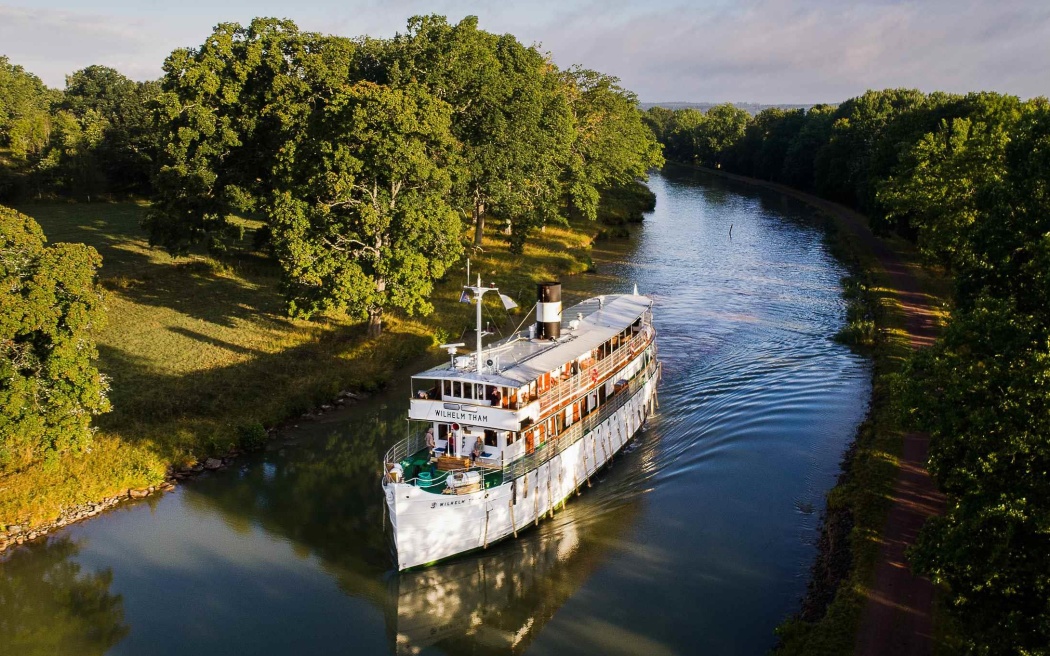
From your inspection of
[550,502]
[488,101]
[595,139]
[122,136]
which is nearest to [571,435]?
[550,502]

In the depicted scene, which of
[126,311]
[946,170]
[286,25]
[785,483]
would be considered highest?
A: [286,25]

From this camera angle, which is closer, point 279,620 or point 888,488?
point 279,620

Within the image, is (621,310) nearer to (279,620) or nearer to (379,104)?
(379,104)

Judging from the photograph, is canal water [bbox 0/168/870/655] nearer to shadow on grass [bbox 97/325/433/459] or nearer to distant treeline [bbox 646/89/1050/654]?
shadow on grass [bbox 97/325/433/459]

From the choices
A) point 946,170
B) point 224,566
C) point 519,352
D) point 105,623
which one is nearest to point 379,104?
point 519,352

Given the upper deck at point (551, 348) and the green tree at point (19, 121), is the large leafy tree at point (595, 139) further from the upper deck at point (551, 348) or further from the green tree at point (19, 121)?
the green tree at point (19, 121)

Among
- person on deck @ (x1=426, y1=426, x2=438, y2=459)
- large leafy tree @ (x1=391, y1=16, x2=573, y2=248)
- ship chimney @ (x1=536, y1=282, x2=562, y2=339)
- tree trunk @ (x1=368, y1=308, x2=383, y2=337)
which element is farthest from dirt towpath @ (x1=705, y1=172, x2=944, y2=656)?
large leafy tree @ (x1=391, y1=16, x2=573, y2=248)

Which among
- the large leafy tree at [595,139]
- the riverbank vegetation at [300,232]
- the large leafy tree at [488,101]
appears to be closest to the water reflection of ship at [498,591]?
the riverbank vegetation at [300,232]
